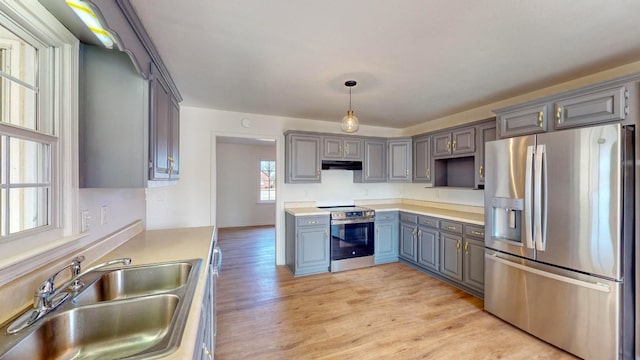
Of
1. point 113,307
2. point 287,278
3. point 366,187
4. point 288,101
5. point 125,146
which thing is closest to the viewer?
point 113,307

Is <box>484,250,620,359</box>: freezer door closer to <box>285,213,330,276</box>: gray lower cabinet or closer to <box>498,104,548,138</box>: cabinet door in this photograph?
<box>498,104,548,138</box>: cabinet door

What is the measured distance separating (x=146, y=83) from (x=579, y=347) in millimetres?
3659

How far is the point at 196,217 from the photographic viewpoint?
11.9 feet

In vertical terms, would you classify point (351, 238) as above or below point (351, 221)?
below

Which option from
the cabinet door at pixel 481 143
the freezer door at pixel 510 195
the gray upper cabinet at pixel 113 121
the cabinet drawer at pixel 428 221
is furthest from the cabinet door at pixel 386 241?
the gray upper cabinet at pixel 113 121

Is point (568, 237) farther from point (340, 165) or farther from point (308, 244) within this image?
point (340, 165)

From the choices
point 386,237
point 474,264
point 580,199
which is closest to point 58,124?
point 580,199

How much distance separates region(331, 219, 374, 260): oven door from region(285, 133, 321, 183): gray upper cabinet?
82 centimetres

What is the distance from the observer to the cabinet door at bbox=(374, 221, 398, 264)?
13.1 ft

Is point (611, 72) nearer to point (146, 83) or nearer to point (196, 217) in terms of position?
point (146, 83)

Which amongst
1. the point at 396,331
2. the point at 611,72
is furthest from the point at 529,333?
the point at 611,72

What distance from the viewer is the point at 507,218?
2.42 metres

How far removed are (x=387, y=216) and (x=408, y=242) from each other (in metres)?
0.51

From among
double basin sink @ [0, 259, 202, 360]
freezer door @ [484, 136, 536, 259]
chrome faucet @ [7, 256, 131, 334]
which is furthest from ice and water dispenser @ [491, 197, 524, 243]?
chrome faucet @ [7, 256, 131, 334]
